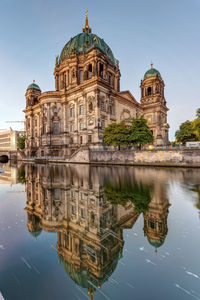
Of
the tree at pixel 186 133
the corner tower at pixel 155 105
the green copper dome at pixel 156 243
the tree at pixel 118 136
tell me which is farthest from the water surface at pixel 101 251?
the corner tower at pixel 155 105

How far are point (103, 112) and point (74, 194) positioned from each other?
30.1 m

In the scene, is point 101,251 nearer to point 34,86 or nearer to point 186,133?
point 186,133

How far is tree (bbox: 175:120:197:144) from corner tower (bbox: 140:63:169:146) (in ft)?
15.2

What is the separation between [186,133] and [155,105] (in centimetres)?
1387

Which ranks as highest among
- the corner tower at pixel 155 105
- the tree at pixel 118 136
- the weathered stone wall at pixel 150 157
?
the corner tower at pixel 155 105

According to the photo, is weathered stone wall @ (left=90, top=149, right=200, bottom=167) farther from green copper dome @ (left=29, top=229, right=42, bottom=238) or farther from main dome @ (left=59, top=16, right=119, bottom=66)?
main dome @ (left=59, top=16, right=119, bottom=66)

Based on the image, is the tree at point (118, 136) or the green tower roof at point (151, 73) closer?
the tree at point (118, 136)

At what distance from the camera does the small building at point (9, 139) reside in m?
90.2

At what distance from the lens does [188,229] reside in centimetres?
452

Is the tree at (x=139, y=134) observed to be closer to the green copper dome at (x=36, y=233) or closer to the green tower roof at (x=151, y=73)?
the green copper dome at (x=36, y=233)

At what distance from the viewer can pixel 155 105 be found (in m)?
50.3

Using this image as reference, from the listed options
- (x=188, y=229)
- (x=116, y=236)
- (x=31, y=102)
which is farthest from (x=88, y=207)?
(x=31, y=102)

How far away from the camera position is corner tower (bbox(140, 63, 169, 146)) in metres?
49.2

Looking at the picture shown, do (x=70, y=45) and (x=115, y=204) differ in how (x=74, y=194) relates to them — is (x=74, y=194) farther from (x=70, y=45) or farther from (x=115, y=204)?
(x=70, y=45)
